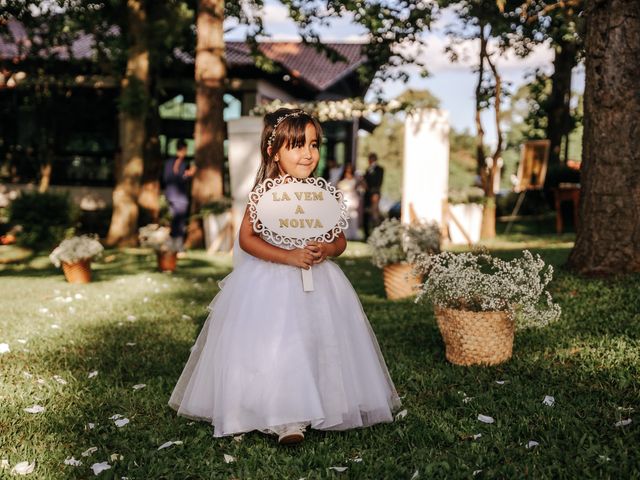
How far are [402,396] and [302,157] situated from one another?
65.3 inches

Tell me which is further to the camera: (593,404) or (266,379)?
(593,404)

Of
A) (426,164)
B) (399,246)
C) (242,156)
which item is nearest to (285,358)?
(399,246)

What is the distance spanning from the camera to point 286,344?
3381 mm

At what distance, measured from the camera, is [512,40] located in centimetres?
1609

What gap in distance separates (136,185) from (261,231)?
37.8 ft

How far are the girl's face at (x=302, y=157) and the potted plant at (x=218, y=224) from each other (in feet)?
31.8

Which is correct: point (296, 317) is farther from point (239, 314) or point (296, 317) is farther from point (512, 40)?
point (512, 40)

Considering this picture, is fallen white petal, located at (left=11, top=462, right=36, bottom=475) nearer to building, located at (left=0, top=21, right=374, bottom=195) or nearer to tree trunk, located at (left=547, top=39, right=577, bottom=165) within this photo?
building, located at (left=0, top=21, right=374, bottom=195)

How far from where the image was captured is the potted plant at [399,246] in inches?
287

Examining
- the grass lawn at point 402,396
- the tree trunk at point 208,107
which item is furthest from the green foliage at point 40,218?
the grass lawn at point 402,396

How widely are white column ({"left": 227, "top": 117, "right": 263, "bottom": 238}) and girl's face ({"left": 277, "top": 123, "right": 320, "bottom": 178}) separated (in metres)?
9.52

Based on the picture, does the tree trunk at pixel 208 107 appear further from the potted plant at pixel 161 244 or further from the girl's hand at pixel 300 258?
the girl's hand at pixel 300 258

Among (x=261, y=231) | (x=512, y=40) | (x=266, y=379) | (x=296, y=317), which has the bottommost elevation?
(x=266, y=379)

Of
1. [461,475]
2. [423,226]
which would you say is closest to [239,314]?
[461,475]
